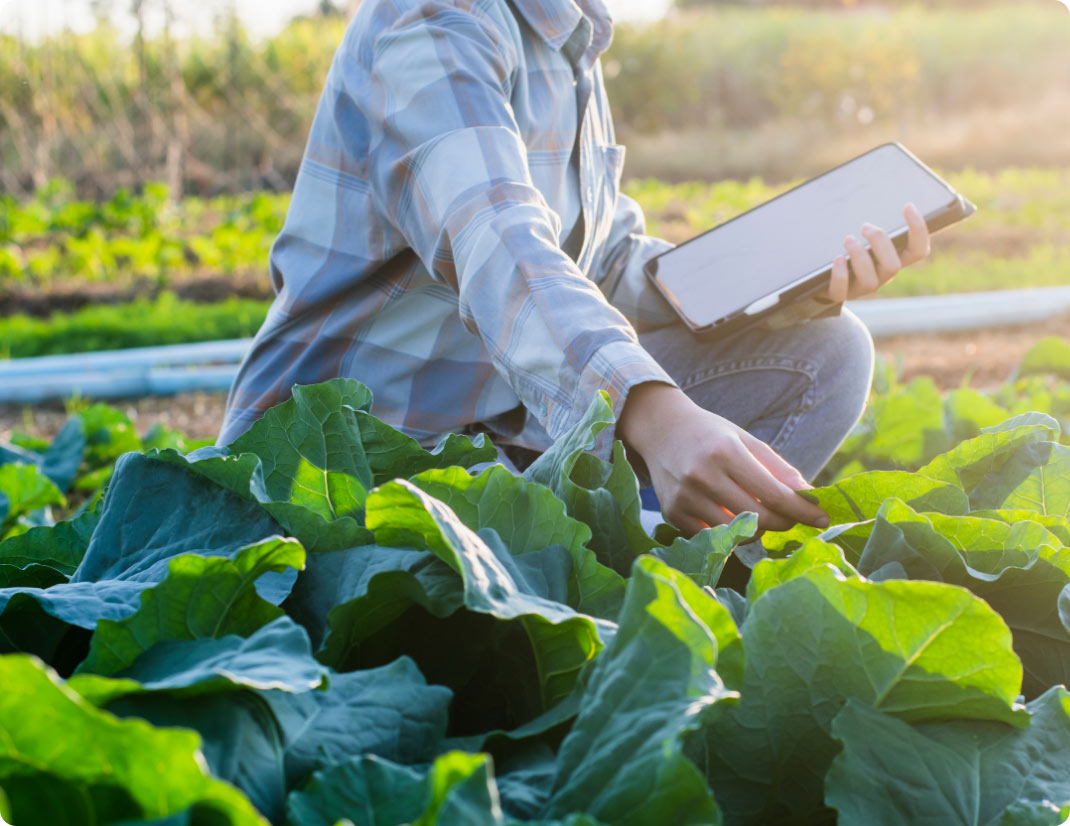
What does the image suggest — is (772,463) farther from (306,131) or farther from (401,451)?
(306,131)

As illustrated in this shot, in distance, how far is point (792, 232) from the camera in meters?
1.98

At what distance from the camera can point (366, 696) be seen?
655 mm

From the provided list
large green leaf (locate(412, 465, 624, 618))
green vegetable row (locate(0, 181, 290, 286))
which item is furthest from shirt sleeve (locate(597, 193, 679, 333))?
green vegetable row (locate(0, 181, 290, 286))

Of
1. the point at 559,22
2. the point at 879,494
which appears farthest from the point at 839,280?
the point at 879,494

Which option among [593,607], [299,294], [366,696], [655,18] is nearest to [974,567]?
[593,607]

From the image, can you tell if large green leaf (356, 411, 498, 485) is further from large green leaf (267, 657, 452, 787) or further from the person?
large green leaf (267, 657, 452, 787)

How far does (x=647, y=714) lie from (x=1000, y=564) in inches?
17.0

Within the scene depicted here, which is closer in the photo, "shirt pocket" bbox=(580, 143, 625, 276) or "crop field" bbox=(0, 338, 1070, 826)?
"crop field" bbox=(0, 338, 1070, 826)

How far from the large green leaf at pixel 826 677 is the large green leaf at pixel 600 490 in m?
0.22

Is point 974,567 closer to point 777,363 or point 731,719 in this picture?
Answer: point 731,719

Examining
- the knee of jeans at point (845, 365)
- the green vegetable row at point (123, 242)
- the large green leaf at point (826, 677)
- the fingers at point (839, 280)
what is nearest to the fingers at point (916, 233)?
the fingers at point (839, 280)

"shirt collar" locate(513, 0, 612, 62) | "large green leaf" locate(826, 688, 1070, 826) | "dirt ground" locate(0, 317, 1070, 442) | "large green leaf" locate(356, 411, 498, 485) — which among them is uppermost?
"shirt collar" locate(513, 0, 612, 62)

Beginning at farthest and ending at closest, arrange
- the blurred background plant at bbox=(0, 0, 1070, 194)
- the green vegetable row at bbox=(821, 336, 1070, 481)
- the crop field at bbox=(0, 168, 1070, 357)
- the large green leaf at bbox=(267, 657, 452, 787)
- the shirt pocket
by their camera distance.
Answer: the blurred background plant at bbox=(0, 0, 1070, 194), the crop field at bbox=(0, 168, 1070, 357), the green vegetable row at bbox=(821, 336, 1070, 481), the shirt pocket, the large green leaf at bbox=(267, 657, 452, 787)

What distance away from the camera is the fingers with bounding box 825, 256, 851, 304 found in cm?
176
